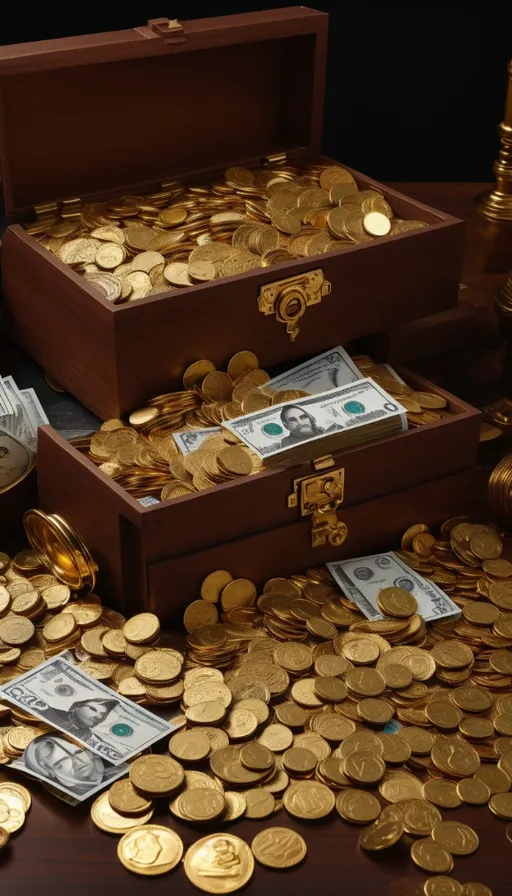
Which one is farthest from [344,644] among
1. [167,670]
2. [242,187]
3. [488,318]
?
[242,187]

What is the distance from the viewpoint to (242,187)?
313 centimetres

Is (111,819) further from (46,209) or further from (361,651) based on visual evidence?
(46,209)

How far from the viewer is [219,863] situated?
197 cm

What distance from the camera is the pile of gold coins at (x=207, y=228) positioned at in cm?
274

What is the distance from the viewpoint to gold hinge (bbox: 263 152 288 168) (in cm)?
325

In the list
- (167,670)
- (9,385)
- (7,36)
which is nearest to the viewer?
(167,670)

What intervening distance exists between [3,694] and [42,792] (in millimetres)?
207

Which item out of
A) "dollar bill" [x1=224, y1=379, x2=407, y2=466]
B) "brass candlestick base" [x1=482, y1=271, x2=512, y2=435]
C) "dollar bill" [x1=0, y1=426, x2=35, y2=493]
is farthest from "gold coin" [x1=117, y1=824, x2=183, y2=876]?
"brass candlestick base" [x1=482, y1=271, x2=512, y2=435]

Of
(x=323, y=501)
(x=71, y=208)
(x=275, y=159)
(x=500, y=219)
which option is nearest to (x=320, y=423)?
(x=323, y=501)

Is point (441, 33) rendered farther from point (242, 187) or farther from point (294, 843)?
point (294, 843)

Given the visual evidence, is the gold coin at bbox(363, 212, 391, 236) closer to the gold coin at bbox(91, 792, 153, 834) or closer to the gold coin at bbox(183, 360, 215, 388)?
the gold coin at bbox(183, 360, 215, 388)

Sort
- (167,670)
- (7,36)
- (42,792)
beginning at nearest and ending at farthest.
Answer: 1. (42,792)
2. (167,670)
3. (7,36)

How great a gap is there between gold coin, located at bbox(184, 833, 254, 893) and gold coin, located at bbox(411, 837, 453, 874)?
10.3 inches

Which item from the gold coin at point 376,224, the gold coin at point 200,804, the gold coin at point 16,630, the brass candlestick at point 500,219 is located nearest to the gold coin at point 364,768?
the gold coin at point 200,804
